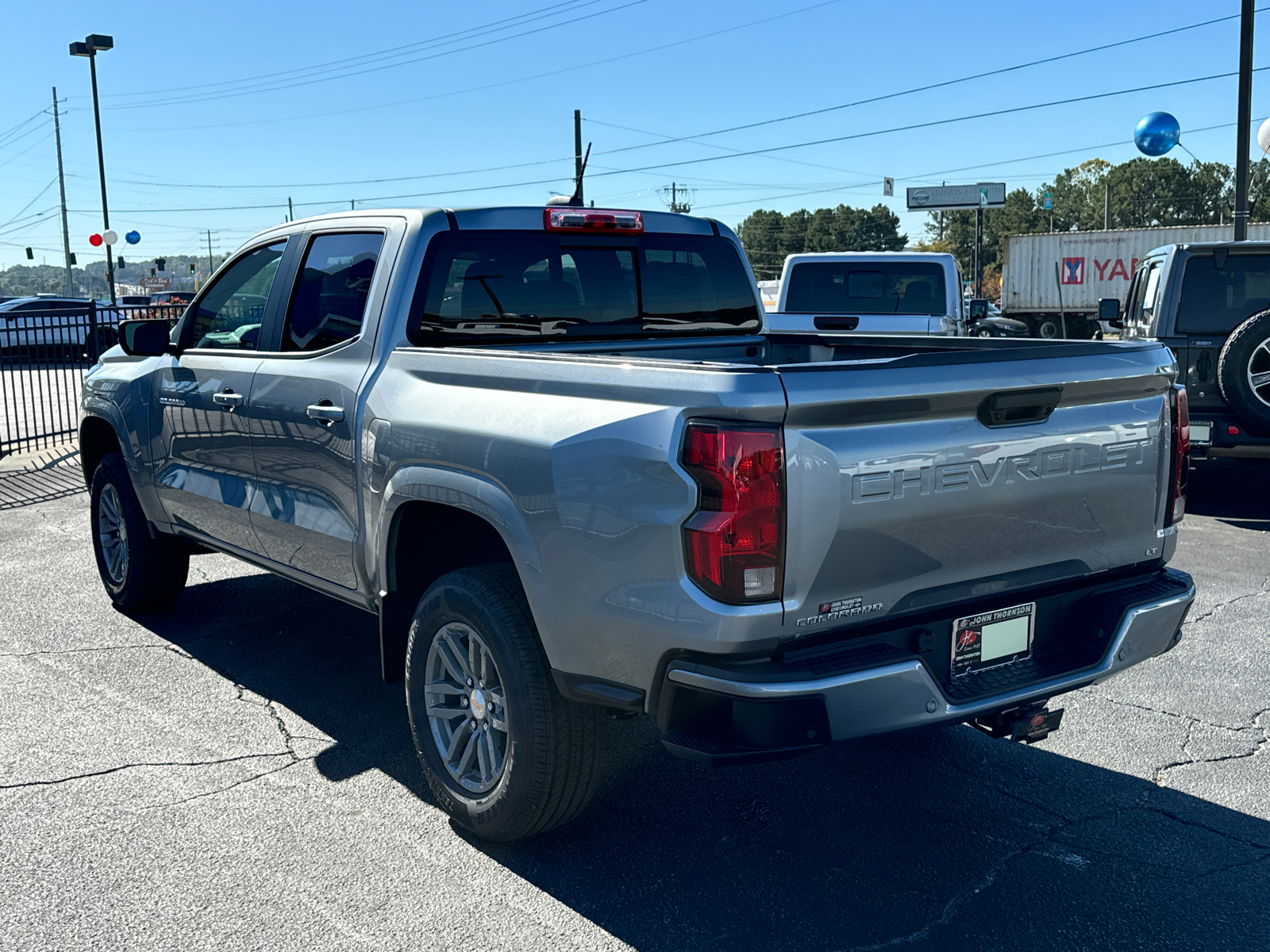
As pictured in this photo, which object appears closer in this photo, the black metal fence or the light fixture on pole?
the black metal fence

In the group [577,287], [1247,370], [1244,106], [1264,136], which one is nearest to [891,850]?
[577,287]

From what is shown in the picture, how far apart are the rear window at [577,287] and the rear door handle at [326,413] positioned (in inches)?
15.7

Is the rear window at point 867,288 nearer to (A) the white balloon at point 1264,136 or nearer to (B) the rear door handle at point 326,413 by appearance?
(B) the rear door handle at point 326,413

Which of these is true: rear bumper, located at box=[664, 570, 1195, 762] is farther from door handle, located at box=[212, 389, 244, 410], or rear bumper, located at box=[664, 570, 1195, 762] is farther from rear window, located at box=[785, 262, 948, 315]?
rear window, located at box=[785, 262, 948, 315]

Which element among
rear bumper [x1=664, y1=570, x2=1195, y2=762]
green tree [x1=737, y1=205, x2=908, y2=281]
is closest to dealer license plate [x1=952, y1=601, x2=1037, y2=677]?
rear bumper [x1=664, y1=570, x2=1195, y2=762]

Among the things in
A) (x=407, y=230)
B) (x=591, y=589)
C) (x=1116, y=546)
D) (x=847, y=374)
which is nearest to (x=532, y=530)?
(x=591, y=589)

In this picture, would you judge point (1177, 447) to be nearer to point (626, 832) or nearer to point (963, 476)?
point (963, 476)

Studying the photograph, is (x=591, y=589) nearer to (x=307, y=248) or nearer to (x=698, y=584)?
(x=698, y=584)

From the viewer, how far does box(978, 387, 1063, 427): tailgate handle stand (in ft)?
10.1

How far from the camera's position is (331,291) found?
4461mm

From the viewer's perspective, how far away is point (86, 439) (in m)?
6.37

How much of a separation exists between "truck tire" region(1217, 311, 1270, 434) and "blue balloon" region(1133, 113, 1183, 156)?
1359 centimetres

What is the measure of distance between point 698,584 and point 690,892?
3.53ft

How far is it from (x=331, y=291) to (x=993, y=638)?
2.76 m
